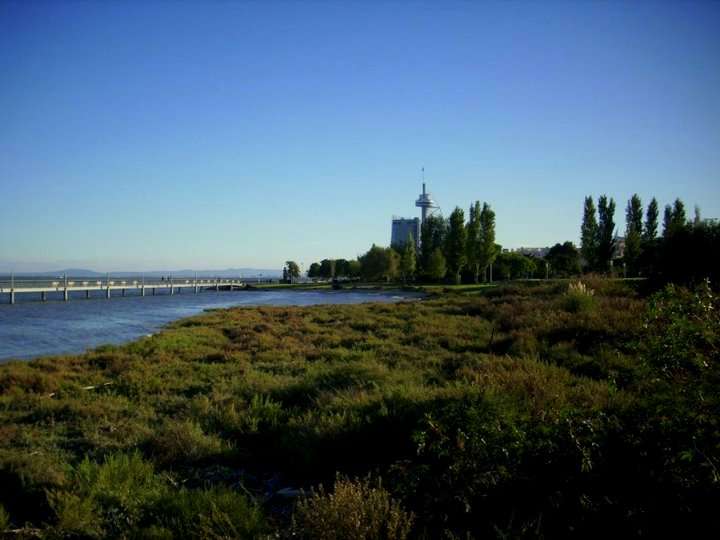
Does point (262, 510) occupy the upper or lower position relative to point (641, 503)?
lower

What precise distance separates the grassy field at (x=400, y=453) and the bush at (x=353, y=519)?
0.05 ft

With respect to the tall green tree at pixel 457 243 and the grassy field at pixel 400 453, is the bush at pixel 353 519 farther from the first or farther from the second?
the tall green tree at pixel 457 243

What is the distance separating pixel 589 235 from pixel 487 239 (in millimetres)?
14936

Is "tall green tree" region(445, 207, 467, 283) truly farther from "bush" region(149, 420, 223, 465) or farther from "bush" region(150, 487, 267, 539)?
"bush" region(150, 487, 267, 539)

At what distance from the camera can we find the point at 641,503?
4008mm

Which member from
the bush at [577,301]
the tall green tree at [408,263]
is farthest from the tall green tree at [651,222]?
the bush at [577,301]

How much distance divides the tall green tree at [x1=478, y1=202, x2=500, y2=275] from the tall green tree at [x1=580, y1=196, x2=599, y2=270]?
13199 mm

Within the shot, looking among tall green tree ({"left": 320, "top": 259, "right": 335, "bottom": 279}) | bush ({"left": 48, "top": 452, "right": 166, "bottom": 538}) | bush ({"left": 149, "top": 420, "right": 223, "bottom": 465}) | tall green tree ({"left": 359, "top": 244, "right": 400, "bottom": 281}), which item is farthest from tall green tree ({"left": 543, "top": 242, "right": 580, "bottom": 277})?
bush ({"left": 48, "top": 452, "right": 166, "bottom": 538})

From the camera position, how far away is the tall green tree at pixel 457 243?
8338 cm

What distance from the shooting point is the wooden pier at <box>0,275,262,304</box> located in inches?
2571

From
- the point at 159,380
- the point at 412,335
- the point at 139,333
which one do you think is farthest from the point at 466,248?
the point at 159,380

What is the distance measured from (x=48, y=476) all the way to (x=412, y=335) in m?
13.0

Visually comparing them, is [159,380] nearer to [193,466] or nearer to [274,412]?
[274,412]

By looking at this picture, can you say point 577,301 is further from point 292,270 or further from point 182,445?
point 292,270
